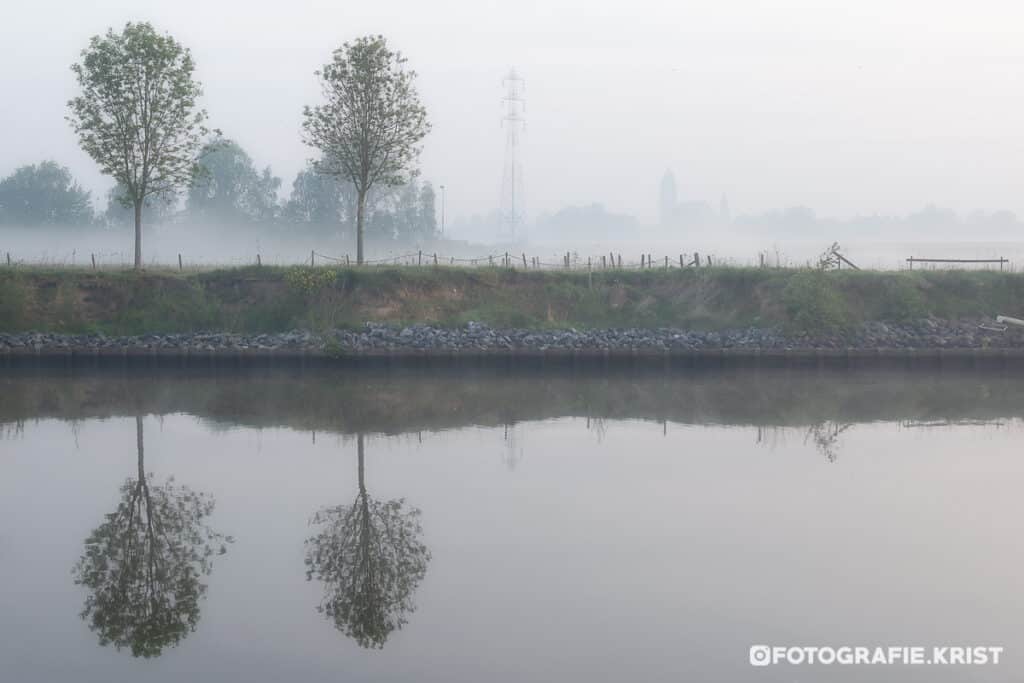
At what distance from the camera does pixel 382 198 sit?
101m

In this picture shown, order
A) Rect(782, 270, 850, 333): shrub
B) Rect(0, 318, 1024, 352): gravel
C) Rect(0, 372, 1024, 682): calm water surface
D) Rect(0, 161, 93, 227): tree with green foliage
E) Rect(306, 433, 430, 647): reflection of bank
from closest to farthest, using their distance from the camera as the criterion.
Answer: Rect(0, 372, 1024, 682): calm water surface, Rect(306, 433, 430, 647): reflection of bank, Rect(0, 318, 1024, 352): gravel, Rect(782, 270, 850, 333): shrub, Rect(0, 161, 93, 227): tree with green foliage

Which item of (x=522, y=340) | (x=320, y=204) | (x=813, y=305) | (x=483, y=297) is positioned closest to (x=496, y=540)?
(x=522, y=340)

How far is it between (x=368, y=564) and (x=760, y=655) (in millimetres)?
4729

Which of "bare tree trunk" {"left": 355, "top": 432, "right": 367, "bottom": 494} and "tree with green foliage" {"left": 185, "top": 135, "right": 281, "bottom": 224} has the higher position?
"tree with green foliage" {"left": 185, "top": 135, "right": 281, "bottom": 224}

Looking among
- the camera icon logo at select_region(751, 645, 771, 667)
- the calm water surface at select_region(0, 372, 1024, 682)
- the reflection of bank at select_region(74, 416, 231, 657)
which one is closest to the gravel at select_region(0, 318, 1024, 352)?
the calm water surface at select_region(0, 372, 1024, 682)

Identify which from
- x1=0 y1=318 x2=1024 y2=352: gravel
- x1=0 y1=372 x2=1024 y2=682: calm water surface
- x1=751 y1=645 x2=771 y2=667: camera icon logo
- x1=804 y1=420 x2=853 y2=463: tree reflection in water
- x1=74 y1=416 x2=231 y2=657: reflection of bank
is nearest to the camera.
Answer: x1=751 y1=645 x2=771 y2=667: camera icon logo

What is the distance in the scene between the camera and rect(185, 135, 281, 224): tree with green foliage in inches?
3976

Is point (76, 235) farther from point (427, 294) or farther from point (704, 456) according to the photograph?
point (704, 456)

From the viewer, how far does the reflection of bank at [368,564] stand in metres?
10.3

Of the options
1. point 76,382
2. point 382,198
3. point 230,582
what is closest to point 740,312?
point 76,382

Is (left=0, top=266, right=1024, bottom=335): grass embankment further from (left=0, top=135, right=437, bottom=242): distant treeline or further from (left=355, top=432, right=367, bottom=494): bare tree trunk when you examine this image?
(left=0, top=135, right=437, bottom=242): distant treeline

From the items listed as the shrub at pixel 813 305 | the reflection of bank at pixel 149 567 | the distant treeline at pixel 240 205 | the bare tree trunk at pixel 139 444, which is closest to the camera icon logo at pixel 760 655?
the reflection of bank at pixel 149 567

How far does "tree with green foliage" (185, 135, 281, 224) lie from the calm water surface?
81245mm

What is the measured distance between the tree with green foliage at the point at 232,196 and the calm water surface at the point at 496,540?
81.2 meters
